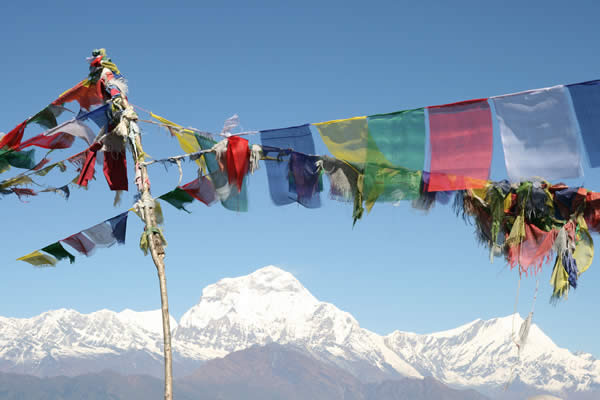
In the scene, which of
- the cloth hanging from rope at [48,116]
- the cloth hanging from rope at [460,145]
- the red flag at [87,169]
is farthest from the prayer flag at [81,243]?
the cloth hanging from rope at [460,145]

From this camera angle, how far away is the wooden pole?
346 inches

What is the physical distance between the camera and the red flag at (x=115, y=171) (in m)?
10.2

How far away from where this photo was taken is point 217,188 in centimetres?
993

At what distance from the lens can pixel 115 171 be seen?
1028 centimetres

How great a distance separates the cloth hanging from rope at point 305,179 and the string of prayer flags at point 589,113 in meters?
3.08

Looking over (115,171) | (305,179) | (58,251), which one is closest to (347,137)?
(305,179)

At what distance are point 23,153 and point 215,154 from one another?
Answer: 3525 mm

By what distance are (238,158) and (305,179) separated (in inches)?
34.7

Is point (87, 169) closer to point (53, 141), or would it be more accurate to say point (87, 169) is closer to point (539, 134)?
point (53, 141)

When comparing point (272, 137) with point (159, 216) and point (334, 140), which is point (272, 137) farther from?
point (159, 216)

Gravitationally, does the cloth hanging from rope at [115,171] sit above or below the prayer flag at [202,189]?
above

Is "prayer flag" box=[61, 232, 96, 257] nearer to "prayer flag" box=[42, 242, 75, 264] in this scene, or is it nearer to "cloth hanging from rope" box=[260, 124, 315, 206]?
"prayer flag" box=[42, 242, 75, 264]

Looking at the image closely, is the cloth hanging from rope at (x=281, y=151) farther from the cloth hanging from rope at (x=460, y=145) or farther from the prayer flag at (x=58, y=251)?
the prayer flag at (x=58, y=251)

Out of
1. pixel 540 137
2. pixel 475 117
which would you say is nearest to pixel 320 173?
pixel 475 117
